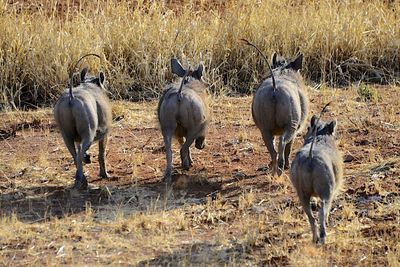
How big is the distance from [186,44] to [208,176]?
371 centimetres

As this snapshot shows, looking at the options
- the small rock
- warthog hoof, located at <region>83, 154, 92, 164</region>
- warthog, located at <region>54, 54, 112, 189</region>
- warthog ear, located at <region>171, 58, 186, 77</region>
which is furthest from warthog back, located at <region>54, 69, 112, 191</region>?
the small rock

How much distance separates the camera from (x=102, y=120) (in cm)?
912

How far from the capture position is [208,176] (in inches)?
363

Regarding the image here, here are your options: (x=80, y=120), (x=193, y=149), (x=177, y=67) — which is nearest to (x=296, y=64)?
(x=177, y=67)

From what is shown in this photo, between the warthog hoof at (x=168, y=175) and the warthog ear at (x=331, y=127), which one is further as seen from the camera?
the warthog hoof at (x=168, y=175)

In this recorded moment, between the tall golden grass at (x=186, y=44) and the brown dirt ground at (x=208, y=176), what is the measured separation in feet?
1.64

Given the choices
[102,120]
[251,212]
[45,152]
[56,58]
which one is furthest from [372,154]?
[56,58]

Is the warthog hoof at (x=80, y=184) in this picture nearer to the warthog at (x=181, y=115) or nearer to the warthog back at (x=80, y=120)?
the warthog back at (x=80, y=120)

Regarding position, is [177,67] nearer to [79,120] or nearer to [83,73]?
[83,73]

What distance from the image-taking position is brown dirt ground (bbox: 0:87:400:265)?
7.52m

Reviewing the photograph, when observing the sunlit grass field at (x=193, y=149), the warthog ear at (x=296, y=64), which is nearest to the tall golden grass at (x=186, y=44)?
the sunlit grass field at (x=193, y=149)

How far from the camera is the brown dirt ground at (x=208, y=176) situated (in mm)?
7516

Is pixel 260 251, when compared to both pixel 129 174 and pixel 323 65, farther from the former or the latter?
pixel 323 65

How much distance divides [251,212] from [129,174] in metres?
1.76
